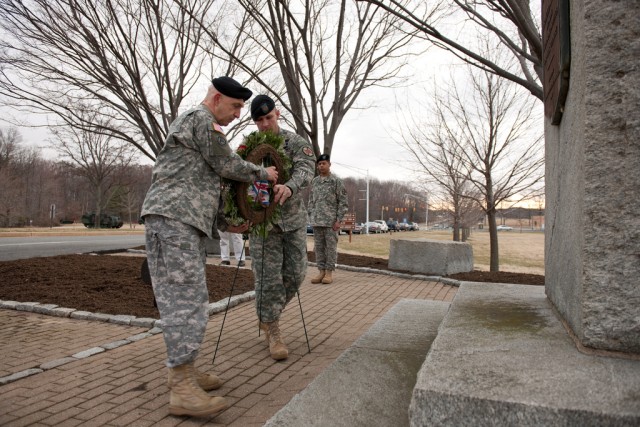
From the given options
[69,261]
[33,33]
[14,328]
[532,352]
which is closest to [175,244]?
[532,352]

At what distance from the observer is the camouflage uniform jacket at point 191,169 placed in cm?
291

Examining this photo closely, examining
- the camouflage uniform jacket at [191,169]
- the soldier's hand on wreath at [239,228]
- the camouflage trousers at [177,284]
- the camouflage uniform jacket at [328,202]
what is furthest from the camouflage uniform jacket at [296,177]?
the camouflage uniform jacket at [328,202]

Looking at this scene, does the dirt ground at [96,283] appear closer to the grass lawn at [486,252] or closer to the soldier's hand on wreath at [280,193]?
the soldier's hand on wreath at [280,193]

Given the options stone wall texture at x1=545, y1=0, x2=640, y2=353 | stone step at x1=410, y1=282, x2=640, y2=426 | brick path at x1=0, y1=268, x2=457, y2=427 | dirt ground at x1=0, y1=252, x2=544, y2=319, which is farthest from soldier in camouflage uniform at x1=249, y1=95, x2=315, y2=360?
stone wall texture at x1=545, y1=0, x2=640, y2=353

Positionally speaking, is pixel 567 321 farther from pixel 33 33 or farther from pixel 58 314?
pixel 33 33

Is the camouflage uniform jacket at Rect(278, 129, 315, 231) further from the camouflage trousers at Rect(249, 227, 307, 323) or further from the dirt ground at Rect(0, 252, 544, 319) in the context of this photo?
the dirt ground at Rect(0, 252, 544, 319)

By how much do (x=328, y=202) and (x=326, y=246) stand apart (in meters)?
0.79

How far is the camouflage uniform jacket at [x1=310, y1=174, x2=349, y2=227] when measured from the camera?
8633 millimetres

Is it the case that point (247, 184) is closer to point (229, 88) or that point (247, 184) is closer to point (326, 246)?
point (229, 88)

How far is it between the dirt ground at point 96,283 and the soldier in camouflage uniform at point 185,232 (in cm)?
283

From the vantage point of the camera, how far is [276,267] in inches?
161

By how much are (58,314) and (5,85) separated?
484 cm

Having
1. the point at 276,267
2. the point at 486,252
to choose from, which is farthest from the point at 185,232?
the point at 486,252

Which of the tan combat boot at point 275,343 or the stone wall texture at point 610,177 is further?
the tan combat boot at point 275,343
